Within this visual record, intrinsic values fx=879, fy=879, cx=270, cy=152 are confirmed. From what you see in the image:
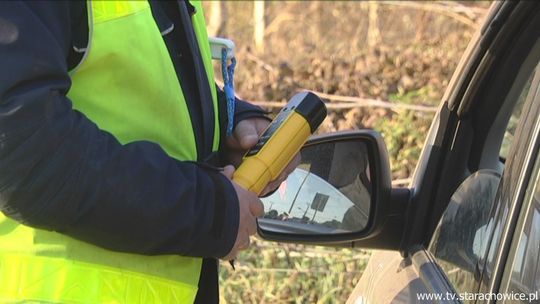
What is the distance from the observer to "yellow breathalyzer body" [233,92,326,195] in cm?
172

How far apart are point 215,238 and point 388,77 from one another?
5.25 m

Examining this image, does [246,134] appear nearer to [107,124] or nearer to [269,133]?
[269,133]

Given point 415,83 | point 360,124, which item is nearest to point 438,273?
point 360,124

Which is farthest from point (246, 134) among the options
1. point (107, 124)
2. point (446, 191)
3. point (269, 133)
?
point (446, 191)

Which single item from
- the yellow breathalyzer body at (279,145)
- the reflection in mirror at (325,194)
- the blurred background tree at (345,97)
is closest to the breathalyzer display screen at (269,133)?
the yellow breathalyzer body at (279,145)

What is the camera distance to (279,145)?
1734 mm

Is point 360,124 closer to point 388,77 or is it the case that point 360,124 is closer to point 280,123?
point 388,77

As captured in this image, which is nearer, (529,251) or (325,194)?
(529,251)

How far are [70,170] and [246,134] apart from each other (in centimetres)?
59

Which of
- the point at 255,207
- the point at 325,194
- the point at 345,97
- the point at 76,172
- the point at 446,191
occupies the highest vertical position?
the point at 76,172

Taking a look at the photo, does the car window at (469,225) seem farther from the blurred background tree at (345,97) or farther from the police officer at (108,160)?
the blurred background tree at (345,97)

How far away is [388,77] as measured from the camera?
671cm

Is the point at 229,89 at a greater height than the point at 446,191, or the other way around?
the point at 229,89

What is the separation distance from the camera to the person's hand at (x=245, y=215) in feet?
5.42
